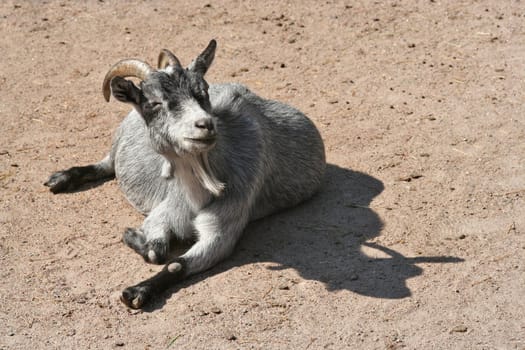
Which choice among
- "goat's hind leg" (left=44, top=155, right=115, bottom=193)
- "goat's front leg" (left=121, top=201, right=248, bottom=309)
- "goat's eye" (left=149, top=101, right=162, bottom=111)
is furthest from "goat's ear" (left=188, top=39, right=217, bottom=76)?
"goat's hind leg" (left=44, top=155, right=115, bottom=193)

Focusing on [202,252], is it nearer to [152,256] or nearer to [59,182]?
[152,256]

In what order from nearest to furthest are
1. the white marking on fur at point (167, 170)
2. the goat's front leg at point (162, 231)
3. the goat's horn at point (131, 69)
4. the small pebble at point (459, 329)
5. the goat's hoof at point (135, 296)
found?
the small pebble at point (459, 329), the goat's hoof at point (135, 296), the goat's horn at point (131, 69), the white marking on fur at point (167, 170), the goat's front leg at point (162, 231)

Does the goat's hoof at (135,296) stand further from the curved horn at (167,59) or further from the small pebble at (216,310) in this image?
the curved horn at (167,59)

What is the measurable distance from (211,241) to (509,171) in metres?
2.51

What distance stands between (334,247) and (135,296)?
144 cm

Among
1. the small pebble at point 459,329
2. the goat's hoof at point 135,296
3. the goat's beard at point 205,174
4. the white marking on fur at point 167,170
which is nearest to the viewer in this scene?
the small pebble at point 459,329

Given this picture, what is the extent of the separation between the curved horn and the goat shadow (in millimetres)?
1311

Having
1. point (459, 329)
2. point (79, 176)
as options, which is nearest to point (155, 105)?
point (79, 176)

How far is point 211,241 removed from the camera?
6.13 metres

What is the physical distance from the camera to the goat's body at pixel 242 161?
629 cm

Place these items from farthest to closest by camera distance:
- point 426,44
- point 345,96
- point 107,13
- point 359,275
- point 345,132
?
point 107,13, point 426,44, point 345,96, point 345,132, point 359,275

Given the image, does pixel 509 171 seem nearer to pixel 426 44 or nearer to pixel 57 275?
pixel 426 44

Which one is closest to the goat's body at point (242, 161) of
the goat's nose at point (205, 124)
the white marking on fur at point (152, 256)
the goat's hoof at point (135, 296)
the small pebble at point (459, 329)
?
the white marking on fur at point (152, 256)

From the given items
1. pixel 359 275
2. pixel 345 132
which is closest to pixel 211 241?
pixel 359 275
